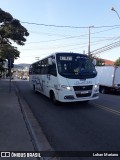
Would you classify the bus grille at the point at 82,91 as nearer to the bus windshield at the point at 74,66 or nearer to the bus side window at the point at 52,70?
the bus windshield at the point at 74,66

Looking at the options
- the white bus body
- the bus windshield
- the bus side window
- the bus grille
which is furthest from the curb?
the bus side window

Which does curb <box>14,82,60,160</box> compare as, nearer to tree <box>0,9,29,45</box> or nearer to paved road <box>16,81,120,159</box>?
paved road <box>16,81,120,159</box>

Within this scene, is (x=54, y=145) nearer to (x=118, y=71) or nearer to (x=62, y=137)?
(x=62, y=137)

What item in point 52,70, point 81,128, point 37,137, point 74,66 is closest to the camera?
point 37,137

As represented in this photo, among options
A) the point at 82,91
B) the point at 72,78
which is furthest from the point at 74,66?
the point at 82,91

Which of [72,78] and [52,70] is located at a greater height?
[52,70]

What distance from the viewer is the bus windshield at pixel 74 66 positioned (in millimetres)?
15539

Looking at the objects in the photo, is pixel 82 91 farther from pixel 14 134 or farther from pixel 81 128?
pixel 14 134

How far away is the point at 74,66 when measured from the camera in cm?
1590

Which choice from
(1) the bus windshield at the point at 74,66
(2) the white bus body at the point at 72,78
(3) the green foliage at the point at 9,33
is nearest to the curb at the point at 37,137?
(2) the white bus body at the point at 72,78

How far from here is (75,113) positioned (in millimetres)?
13766

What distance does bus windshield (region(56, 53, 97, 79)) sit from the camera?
1554 centimetres

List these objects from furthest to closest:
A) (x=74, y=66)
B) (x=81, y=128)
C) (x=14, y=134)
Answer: (x=74, y=66)
(x=81, y=128)
(x=14, y=134)

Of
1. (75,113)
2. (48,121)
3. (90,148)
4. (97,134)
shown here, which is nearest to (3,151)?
(90,148)
